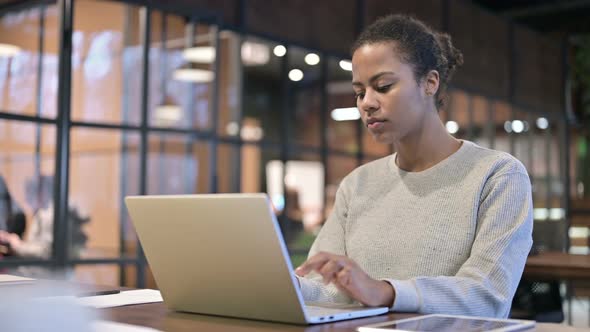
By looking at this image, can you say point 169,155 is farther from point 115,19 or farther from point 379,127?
point 379,127

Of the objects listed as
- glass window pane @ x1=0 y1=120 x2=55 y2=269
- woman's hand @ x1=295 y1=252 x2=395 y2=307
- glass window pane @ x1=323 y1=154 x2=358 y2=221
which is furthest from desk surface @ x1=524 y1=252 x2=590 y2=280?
glass window pane @ x1=323 y1=154 x2=358 y2=221

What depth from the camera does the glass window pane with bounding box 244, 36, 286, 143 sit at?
622cm

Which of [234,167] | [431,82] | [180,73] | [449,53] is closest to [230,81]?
[180,73]

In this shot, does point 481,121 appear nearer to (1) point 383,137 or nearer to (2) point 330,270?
(1) point 383,137

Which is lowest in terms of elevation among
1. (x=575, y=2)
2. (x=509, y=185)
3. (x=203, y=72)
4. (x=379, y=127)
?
(x=509, y=185)

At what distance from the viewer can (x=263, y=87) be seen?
6.40m

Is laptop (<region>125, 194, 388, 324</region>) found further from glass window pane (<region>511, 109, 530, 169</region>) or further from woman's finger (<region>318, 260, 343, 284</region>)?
glass window pane (<region>511, 109, 530, 169</region>)

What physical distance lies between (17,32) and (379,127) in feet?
11.6

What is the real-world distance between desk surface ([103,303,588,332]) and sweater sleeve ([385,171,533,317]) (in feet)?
0.34

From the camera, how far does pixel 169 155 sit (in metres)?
5.53

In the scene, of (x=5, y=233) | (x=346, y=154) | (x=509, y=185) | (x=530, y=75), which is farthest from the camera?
(x=530, y=75)

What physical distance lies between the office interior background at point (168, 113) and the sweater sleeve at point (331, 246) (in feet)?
4.49

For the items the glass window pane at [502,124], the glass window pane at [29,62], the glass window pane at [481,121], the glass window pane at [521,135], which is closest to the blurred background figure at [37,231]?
the glass window pane at [29,62]

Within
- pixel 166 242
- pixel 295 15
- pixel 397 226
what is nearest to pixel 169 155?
pixel 295 15
